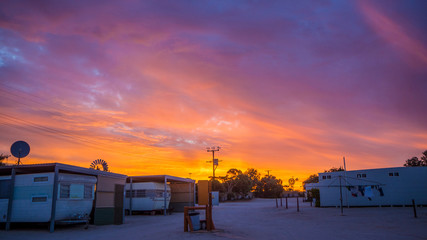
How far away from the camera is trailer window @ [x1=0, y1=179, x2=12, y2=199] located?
18.0m

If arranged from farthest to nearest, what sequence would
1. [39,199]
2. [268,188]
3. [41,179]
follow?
1. [268,188]
2. [41,179]
3. [39,199]

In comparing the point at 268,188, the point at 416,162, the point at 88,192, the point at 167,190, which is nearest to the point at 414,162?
the point at 416,162

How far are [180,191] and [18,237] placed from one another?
2594 cm

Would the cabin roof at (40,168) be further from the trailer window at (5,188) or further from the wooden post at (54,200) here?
the trailer window at (5,188)

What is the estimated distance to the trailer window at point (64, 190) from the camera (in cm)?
1819

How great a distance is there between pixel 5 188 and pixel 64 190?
3.41 meters

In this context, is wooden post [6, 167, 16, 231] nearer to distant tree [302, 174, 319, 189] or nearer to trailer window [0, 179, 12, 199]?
trailer window [0, 179, 12, 199]

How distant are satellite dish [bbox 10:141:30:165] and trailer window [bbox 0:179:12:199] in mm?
2519

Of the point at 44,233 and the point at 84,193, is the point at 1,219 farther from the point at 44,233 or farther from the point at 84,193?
the point at 84,193

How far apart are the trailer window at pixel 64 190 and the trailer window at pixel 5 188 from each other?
120 inches

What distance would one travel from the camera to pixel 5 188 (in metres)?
18.1

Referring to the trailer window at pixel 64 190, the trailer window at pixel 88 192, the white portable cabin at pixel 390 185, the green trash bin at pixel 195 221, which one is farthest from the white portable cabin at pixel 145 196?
the white portable cabin at pixel 390 185

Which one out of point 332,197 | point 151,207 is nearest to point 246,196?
point 332,197

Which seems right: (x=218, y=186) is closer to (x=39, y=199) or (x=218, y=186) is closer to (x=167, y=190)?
(x=167, y=190)
